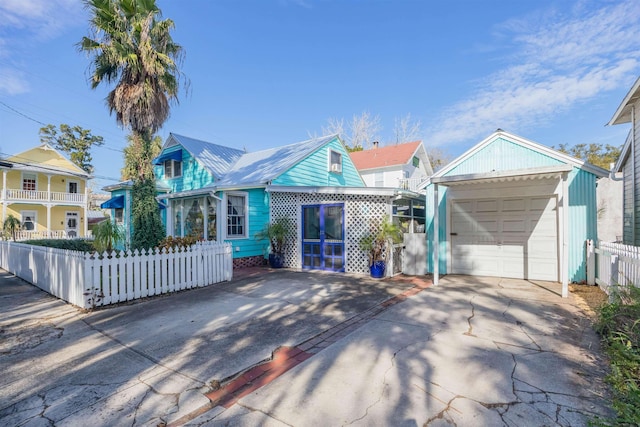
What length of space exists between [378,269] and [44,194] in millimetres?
26815

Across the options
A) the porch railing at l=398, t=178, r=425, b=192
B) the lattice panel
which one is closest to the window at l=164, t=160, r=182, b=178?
the lattice panel

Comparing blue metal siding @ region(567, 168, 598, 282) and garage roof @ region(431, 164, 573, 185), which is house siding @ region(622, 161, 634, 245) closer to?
blue metal siding @ region(567, 168, 598, 282)

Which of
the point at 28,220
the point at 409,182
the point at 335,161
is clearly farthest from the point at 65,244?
the point at 409,182

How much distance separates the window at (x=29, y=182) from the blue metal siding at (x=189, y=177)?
15.8 meters

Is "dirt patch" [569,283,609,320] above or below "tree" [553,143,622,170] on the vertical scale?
below

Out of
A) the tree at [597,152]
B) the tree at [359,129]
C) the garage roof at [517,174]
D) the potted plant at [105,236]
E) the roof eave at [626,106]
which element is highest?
the tree at [359,129]

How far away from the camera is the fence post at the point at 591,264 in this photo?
7.24 meters

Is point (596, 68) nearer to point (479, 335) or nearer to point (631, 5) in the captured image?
point (631, 5)

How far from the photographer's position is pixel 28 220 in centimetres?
2312

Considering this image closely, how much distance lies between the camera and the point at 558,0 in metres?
8.02

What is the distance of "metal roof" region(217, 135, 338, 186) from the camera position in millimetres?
11938

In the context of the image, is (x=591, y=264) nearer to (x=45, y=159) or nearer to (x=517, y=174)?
(x=517, y=174)

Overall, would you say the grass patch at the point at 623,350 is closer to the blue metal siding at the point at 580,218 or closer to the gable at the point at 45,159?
the blue metal siding at the point at 580,218

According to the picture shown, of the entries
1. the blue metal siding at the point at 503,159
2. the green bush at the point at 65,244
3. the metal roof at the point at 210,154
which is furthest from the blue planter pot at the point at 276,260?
the green bush at the point at 65,244
